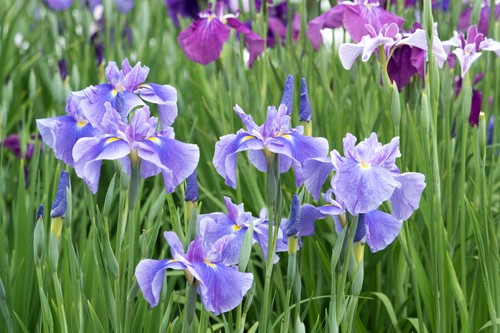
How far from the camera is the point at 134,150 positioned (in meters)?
1.41

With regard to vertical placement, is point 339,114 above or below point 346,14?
below

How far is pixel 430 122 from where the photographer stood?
5.69ft

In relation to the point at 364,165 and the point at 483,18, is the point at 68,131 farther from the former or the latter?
the point at 483,18

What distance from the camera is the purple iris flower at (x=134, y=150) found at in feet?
4.49

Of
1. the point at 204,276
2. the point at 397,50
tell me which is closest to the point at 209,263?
the point at 204,276

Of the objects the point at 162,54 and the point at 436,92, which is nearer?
the point at 436,92

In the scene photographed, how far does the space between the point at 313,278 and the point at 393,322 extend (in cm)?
33

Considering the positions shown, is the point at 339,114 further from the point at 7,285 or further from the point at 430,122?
the point at 7,285

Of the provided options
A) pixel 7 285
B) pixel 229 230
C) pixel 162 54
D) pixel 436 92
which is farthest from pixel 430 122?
pixel 162 54

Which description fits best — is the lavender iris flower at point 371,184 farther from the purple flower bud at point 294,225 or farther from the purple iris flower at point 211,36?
the purple iris flower at point 211,36

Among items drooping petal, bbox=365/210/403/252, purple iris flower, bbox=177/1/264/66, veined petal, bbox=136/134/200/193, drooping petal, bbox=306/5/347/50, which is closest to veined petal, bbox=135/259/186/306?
veined petal, bbox=136/134/200/193

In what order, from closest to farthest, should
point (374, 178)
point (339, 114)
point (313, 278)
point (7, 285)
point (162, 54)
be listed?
point (374, 178) < point (7, 285) < point (313, 278) < point (339, 114) < point (162, 54)

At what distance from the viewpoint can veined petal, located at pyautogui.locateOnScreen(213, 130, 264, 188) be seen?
143cm

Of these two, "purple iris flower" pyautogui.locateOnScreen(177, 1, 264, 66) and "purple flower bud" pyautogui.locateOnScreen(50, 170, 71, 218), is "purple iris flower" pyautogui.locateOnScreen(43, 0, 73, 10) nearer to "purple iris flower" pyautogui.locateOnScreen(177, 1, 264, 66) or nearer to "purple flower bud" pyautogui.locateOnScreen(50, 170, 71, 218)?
"purple iris flower" pyautogui.locateOnScreen(177, 1, 264, 66)
